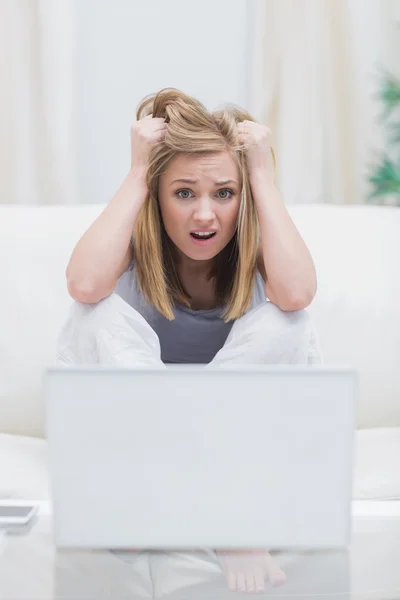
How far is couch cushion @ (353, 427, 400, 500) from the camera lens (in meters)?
1.29

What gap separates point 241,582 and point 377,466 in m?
0.76

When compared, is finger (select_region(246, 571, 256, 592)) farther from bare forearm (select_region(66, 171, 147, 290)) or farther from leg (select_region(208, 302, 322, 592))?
bare forearm (select_region(66, 171, 147, 290))

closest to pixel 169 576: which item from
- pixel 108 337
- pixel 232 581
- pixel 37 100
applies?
pixel 232 581

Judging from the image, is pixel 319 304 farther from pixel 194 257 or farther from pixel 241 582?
pixel 241 582

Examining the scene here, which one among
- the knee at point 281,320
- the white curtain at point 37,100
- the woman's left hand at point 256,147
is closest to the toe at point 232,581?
the knee at point 281,320

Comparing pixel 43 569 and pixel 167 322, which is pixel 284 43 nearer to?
pixel 167 322

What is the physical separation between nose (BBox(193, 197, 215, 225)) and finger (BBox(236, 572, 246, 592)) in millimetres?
736

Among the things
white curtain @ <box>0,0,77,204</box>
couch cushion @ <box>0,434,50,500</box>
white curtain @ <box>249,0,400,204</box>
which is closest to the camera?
couch cushion @ <box>0,434,50,500</box>

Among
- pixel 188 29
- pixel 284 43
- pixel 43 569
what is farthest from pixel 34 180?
pixel 43 569

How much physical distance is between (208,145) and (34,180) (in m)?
1.08

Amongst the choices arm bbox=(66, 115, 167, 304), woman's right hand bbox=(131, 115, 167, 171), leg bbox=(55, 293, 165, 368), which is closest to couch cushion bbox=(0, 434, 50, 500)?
leg bbox=(55, 293, 165, 368)

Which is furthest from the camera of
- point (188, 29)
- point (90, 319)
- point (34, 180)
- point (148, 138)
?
point (188, 29)

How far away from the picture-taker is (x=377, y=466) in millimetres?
1356

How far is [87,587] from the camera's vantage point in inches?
25.9
